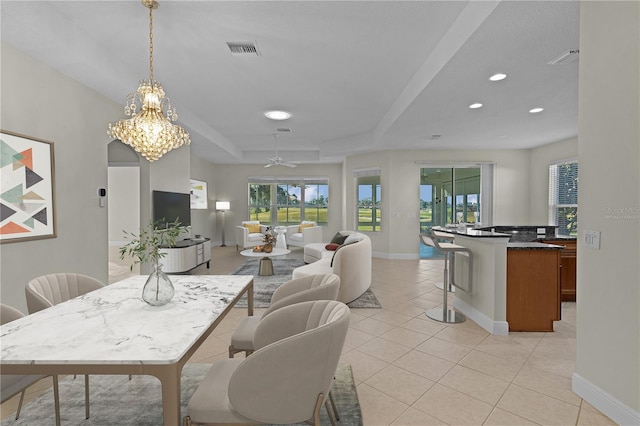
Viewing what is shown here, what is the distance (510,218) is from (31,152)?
8567mm

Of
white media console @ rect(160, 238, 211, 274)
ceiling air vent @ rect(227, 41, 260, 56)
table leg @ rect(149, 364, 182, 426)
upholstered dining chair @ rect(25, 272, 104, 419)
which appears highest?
ceiling air vent @ rect(227, 41, 260, 56)

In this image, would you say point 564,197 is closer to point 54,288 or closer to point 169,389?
point 169,389

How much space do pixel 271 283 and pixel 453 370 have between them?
10.2 ft

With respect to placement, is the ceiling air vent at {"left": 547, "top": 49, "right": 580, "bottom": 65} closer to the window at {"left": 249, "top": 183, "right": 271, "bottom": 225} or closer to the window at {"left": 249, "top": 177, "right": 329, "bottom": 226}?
the window at {"left": 249, "top": 177, "right": 329, "bottom": 226}

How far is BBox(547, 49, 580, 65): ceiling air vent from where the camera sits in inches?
107

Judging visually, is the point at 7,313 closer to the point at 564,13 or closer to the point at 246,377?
the point at 246,377

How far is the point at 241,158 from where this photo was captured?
8594 millimetres

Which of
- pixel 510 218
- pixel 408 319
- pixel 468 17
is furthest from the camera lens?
pixel 510 218

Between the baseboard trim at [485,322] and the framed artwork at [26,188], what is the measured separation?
4352 mm

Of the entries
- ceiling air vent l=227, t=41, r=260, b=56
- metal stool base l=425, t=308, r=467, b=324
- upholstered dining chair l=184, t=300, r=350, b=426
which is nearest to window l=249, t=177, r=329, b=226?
metal stool base l=425, t=308, r=467, b=324

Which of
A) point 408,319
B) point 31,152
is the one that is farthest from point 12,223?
point 408,319

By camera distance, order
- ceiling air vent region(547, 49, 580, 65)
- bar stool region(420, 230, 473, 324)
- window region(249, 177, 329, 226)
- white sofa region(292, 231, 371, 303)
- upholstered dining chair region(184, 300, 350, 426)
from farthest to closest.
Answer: window region(249, 177, 329, 226), white sofa region(292, 231, 371, 303), bar stool region(420, 230, 473, 324), ceiling air vent region(547, 49, 580, 65), upholstered dining chair region(184, 300, 350, 426)

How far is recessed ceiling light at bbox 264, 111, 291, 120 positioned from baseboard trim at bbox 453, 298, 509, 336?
3.84 meters

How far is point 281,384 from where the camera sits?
1200 millimetres
